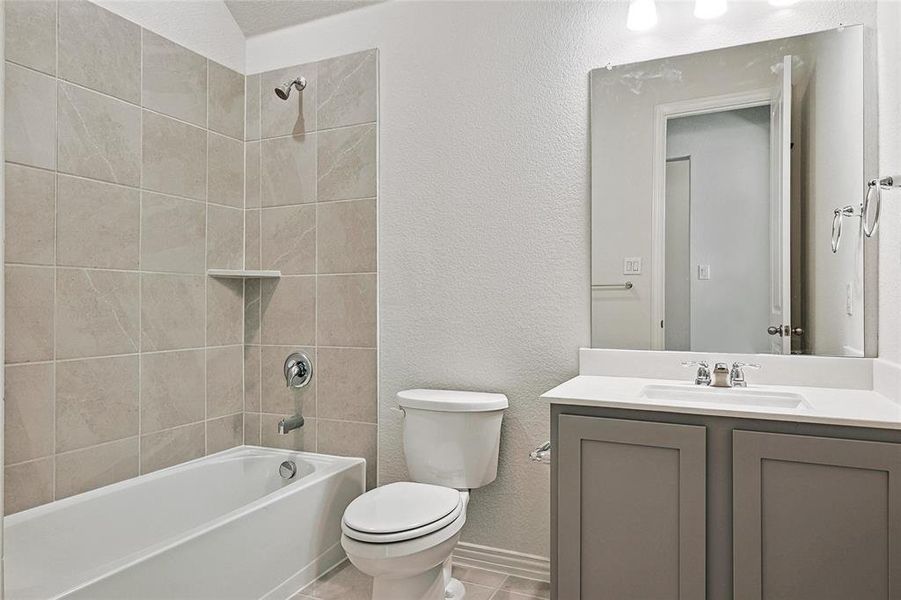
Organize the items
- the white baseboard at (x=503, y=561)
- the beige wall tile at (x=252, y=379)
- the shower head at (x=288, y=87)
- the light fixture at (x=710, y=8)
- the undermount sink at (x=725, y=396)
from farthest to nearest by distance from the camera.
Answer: the beige wall tile at (x=252, y=379) → the shower head at (x=288, y=87) → the white baseboard at (x=503, y=561) → the light fixture at (x=710, y=8) → the undermount sink at (x=725, y=396)

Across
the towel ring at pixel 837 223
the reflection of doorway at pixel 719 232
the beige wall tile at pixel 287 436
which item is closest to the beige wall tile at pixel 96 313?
the beige wall tile at pixel 287 436

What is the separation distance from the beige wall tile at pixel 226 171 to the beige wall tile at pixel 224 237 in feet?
0.15

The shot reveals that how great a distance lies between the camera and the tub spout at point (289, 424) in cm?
263

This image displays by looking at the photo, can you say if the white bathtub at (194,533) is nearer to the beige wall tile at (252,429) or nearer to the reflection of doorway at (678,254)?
the beige wall tile at (252,429)

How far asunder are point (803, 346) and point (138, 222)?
2.47 m

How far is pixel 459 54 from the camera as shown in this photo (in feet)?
8.25

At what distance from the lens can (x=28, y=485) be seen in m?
2.02

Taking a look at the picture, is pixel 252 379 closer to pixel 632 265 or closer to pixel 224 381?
pixel 224 381

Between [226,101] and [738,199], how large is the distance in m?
2.25

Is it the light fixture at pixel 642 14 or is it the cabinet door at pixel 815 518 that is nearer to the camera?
the cabinet door at pixel 815 518

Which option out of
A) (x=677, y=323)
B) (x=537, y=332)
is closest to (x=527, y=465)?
(x=537, y=332)

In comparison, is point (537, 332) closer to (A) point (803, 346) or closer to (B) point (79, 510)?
(A) point (803, 346)

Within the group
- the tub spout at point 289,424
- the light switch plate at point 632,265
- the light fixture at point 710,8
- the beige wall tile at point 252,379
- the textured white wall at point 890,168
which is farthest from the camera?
the beige wall tile at point 252,379

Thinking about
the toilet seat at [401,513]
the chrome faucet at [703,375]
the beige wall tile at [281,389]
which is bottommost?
the toilet seat at [401,513]
